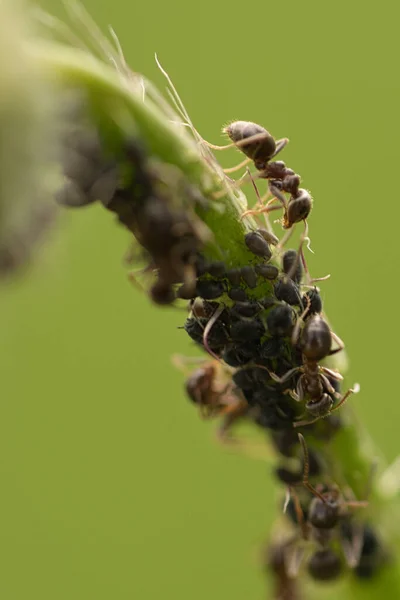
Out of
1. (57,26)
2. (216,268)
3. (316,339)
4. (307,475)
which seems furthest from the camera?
(307,475)

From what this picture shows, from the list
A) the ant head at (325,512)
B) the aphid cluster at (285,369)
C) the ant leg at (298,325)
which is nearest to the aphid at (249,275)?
the aphid cluster at (285,369)

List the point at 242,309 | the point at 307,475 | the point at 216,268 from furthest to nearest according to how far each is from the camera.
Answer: the point at 307,475 < the point at 242,309 < the point at 216,268

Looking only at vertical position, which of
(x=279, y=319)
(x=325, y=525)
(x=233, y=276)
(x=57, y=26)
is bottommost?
(x=325, y=525)

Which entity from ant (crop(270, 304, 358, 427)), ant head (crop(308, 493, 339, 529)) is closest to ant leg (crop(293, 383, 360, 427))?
ant (crop(270, 304, 358, 427))

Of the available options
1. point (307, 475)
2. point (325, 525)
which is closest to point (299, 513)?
point (325, 525)

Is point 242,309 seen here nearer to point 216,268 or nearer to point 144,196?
point 216,268

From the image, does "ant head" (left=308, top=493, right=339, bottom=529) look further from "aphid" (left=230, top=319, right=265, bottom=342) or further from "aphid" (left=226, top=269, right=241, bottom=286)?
"aphid" (left=226, top=269, right=241, bottom=286)

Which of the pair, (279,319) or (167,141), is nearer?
(167,141)

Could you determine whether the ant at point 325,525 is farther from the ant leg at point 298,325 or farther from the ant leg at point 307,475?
the ant leg at point 298,325
